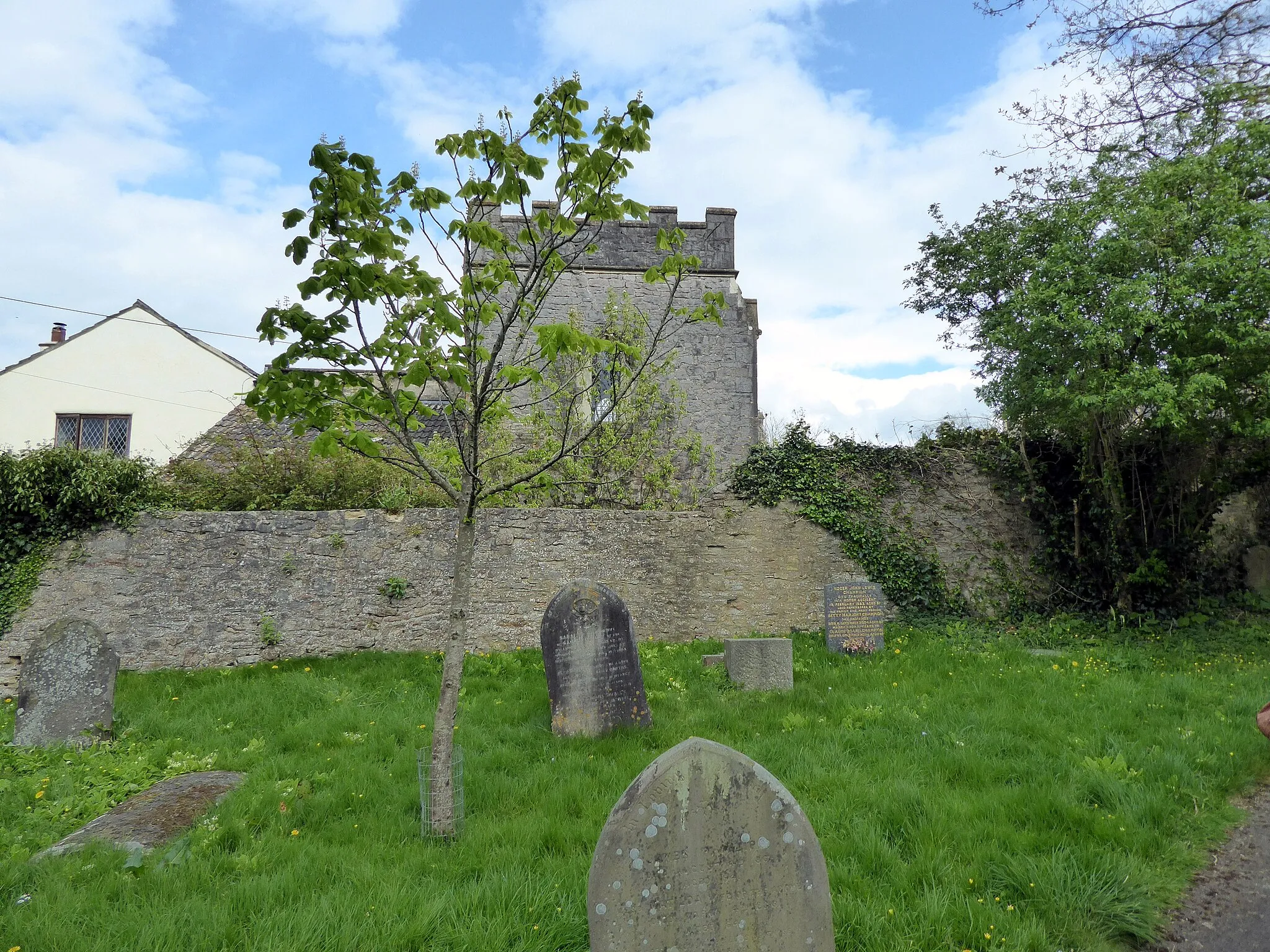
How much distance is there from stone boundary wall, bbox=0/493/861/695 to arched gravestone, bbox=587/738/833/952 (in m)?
7.69

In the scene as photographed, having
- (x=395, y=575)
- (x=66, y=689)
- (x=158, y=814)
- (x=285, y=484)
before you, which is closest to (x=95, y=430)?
(x=285, y=484)

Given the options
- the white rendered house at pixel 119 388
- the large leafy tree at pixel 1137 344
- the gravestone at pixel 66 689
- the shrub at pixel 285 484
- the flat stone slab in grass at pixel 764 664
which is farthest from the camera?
the white rendered house at pixel 119 388

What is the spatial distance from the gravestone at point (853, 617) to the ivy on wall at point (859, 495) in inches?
68.3

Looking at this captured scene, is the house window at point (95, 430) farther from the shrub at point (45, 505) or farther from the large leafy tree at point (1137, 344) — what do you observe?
the large leafy tree at point (1137, 344)

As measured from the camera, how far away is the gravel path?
135 inches

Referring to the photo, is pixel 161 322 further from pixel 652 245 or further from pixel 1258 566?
pixel 1258 566

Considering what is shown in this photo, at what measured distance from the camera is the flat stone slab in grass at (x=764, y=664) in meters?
7.38

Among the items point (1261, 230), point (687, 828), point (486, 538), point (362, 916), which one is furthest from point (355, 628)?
point (1261, 230)

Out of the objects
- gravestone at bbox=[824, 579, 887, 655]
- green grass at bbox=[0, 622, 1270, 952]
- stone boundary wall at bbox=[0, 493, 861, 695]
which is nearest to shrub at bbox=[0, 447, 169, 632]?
stone boundary wall at bbox=[0, 493, 861, 695]

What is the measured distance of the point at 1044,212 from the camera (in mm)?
9867

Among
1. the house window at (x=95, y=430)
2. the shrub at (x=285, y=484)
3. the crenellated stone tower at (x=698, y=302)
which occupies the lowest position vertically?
the shrub at (x=285, y=484)

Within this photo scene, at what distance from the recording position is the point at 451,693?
14.9ft

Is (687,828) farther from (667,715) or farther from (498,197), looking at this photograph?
(667,715)

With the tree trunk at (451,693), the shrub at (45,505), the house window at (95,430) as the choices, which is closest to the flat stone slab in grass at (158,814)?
the tree trunk at (451,693)
